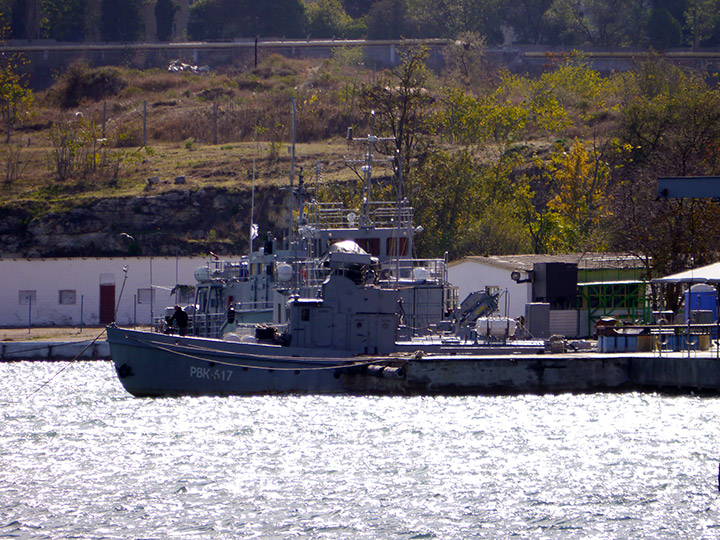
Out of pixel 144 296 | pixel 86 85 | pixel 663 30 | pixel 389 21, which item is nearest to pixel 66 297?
pixel 144 296

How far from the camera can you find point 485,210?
6381 centimetres

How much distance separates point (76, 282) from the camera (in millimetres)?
54625

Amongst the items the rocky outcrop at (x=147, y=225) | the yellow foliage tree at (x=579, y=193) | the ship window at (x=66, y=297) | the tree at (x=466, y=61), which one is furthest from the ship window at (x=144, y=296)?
the tree at (x=466, y=61)

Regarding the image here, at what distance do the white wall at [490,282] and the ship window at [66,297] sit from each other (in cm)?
1834

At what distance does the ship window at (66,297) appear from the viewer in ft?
180

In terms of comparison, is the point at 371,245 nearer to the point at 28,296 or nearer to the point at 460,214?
the point at 28,296

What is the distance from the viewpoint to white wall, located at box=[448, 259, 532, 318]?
45.8m

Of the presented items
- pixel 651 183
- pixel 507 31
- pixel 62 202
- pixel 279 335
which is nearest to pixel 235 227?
pixel 62 202

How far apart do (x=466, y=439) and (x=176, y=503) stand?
330 inches

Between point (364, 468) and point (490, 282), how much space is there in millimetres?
24237

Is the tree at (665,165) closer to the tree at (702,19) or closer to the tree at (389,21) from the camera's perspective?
the tree at (702,19)

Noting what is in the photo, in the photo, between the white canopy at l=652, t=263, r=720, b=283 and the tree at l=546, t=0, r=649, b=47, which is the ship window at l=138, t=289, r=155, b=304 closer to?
the white canopy at l=652, t=263, r=720, b=283

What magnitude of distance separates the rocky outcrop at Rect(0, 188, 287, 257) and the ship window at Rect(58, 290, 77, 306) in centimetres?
959

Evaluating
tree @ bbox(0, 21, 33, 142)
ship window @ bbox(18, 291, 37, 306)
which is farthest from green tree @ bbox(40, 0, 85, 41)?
ship window @ bbox(18, 291, 37, 306)
